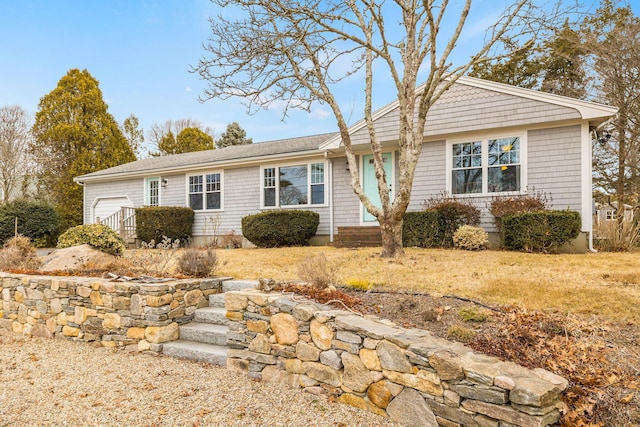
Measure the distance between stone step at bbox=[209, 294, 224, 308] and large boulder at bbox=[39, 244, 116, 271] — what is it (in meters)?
2.40

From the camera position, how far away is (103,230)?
7.21 m

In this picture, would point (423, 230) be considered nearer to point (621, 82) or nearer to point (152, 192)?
point (621, 82)

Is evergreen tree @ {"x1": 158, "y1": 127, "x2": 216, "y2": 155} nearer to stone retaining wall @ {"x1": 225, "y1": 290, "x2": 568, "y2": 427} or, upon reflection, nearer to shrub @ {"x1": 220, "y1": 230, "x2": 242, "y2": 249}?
shrub @ {"x1": 220, "y1": 230, "x2": 242, "y2": 249}

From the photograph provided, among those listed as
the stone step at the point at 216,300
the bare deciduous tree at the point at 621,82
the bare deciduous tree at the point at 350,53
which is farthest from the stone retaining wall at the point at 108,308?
the bare deciduous tree at the point at 621,82

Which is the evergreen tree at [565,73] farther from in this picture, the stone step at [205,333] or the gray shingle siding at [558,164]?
the stone step at [205,333]

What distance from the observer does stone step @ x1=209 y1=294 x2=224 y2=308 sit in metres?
4.71

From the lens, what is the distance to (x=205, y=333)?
13.6ft

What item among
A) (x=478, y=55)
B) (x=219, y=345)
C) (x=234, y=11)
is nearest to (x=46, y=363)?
(x=219, y=345)

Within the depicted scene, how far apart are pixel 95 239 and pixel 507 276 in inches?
272

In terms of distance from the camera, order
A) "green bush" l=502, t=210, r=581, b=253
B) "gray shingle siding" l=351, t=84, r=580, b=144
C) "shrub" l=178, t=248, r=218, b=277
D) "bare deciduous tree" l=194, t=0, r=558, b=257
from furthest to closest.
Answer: "gray shingle siding" l=351, t=84, r=580, b=144
"green bush" l=502, t=210, r=581, b=253
"bare deciduous tree" l=194, t=0, r=558, b=257
"shrub" l=178, t=248, r=218, b=277

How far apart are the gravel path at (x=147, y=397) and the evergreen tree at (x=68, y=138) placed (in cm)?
1747

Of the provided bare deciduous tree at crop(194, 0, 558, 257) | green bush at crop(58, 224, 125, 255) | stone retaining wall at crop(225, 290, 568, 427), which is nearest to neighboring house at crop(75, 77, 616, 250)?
bare deciduous tree at crop(194, 0, 558, 257)

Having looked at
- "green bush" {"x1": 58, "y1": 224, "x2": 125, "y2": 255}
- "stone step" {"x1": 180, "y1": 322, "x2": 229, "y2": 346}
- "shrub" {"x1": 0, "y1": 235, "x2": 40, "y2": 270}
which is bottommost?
"stone step" {"x1": 180, "y1": 322, "x2": 229, "y2": 346}

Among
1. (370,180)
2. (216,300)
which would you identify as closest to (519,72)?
(370,180)
